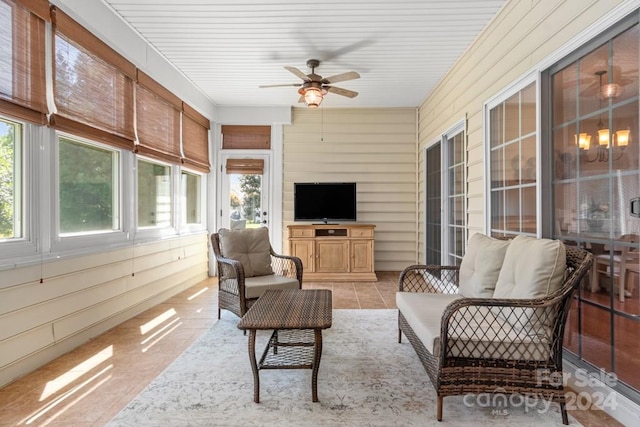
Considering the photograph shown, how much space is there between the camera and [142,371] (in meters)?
2.31

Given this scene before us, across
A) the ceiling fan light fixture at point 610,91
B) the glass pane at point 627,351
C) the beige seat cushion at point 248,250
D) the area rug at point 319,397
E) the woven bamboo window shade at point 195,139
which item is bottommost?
the area rug at point 319,397

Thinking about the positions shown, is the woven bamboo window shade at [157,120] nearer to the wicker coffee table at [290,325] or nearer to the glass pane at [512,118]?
the wicker coffee table at [290,325]

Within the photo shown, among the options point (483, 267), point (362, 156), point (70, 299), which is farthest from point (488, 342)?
point (362, 156)

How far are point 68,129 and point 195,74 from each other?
224 cm

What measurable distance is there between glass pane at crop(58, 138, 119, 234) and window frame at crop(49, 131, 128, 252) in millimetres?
35

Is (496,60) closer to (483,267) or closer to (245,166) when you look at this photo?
(483,267)

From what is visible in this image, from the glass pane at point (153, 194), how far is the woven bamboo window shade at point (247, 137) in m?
1.49

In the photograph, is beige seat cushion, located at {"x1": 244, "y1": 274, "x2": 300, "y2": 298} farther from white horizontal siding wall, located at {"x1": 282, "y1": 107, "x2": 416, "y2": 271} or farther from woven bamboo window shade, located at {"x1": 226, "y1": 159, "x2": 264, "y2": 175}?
woven bamboo window shade, located at {"x1": 226, "y1": 159, "x2": 264, "y2": 175}

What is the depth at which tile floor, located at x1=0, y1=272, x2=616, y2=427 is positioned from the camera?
5.97 ft

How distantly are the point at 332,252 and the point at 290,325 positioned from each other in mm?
3307

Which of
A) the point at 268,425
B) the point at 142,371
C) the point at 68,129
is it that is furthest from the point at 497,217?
the point at 68,129

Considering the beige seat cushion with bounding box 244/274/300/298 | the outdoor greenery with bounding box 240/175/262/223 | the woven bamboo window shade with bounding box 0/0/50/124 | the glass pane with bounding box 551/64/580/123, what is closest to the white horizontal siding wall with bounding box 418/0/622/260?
the glass pane with bounding box 551/64/580/123

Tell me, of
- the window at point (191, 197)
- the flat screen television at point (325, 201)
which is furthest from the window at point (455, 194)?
the window at point (191, 197)

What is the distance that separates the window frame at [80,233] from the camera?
8.38 feet
